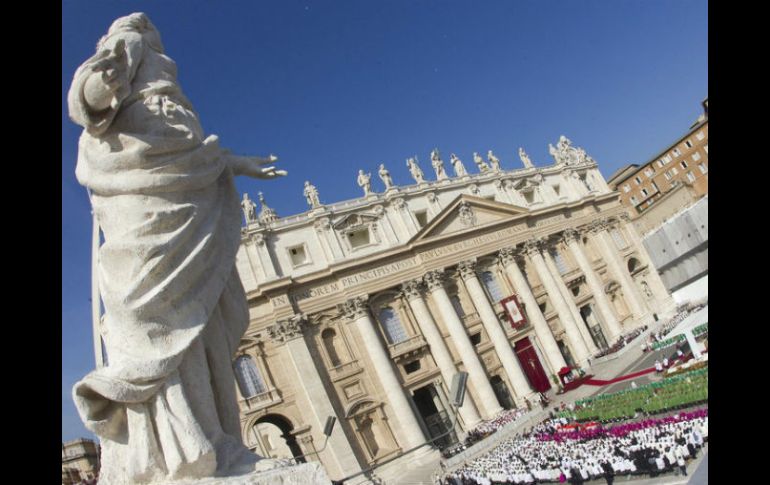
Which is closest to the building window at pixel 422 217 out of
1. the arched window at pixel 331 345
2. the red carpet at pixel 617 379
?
the arched window at pixel 331 345

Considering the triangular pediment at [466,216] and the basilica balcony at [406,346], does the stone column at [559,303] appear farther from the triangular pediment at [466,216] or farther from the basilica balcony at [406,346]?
the basilica balcony at [406,346]

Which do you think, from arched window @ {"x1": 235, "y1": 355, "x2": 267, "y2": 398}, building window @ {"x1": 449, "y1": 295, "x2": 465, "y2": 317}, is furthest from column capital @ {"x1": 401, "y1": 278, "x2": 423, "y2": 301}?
arched window @ {"x1": 235, "y1": 355, "x2": 267, "y2": 398}

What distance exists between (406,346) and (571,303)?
14105 millimetres

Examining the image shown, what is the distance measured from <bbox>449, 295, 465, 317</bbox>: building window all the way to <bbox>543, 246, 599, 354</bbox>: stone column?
28.3 feet

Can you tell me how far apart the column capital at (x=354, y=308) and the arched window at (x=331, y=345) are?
1.34m

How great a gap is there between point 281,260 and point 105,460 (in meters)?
27.5

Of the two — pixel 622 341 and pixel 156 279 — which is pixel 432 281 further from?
pixel 156 279

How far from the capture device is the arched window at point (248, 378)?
27.3 metres

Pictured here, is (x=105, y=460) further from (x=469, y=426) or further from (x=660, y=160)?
(x=660, y=160)

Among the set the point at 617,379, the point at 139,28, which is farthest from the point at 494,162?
the point at 139,28

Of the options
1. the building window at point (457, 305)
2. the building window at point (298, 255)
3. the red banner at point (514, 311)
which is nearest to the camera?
the building window at point (298, 255)

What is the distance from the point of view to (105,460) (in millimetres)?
3295

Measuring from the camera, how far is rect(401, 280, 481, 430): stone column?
2988cm

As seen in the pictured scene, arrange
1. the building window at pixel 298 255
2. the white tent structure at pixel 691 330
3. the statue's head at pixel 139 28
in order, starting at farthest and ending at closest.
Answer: the building window at pixel 298 255
the white tent structure at pixel 691 330
the statue's head at pixel 139 28
